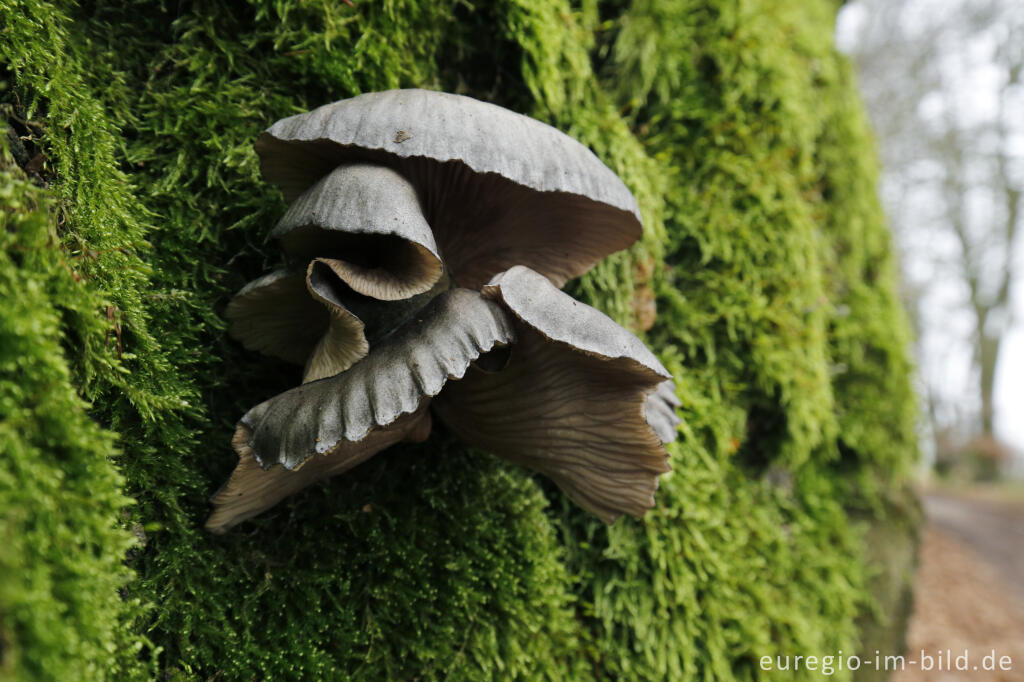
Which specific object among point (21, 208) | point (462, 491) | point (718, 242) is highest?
point (21, 208)

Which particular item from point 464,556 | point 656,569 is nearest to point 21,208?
point 464,556

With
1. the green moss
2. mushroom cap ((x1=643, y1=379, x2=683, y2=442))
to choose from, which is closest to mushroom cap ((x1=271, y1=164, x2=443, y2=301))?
the green moss

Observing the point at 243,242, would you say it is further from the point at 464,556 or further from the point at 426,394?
the point at 464,556

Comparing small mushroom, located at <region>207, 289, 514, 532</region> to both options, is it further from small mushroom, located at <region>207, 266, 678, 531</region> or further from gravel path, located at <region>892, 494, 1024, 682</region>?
gravel path, located at <region>892, 494, 1024, 682</region>

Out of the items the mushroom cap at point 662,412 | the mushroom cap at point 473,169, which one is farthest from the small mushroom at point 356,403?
the mushroom cap at point 662,412

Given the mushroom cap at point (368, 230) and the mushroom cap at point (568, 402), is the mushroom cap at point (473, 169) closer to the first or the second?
the mushroom cap at point (368, 230)

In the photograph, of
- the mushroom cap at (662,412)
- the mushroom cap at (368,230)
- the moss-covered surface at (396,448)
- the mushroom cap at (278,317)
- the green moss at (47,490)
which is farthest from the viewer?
the mushroom cap at (662,412)
